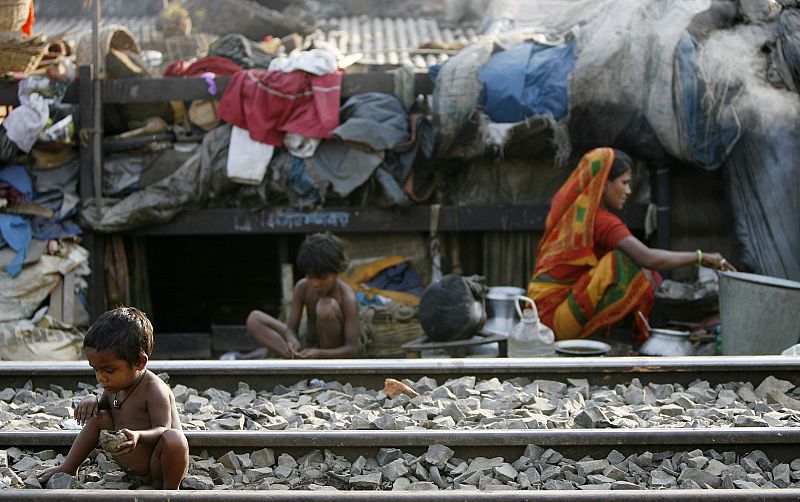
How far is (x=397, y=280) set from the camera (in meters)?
8.29

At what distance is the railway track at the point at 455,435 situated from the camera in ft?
10.3

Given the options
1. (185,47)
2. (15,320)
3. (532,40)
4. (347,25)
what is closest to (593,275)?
(532,40)

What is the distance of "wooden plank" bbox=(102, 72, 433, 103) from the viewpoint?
803cm

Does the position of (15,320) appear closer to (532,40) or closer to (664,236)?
(532,40)

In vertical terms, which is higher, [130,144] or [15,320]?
[130,144]

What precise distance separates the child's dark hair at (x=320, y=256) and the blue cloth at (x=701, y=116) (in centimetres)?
303

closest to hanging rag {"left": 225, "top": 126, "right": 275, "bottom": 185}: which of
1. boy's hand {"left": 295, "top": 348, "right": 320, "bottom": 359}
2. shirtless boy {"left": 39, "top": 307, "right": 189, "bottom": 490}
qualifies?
boy's hand {"left": 295, "top": 348, "right": 320, "bottom": 359}

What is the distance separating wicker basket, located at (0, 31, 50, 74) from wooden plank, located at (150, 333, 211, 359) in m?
2.63

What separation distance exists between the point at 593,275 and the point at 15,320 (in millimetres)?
4890

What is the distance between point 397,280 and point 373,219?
0.62 meters

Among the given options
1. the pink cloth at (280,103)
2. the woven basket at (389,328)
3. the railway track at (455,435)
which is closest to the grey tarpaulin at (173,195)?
the pink cloth at (280,103)

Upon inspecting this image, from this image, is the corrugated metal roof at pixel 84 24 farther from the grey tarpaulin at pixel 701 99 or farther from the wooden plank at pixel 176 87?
the grey tarpaulin at pixel 701 99

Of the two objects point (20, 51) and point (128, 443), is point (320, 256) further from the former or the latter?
point (20, 51)

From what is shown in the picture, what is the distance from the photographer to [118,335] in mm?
3264
